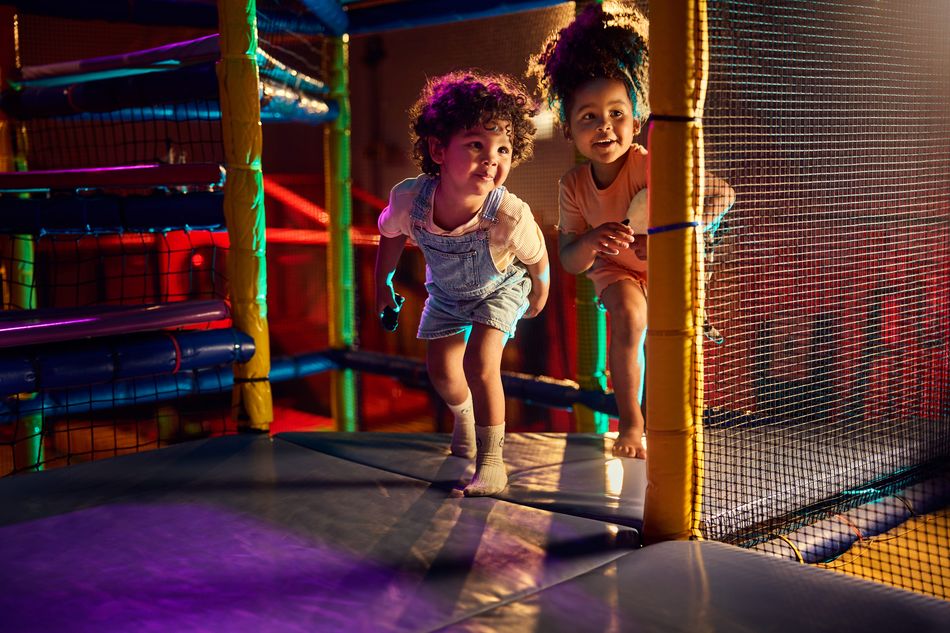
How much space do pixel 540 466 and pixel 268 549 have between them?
2.42 feet

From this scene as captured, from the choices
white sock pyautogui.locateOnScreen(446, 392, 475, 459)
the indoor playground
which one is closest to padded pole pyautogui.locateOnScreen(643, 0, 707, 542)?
the indoor playground

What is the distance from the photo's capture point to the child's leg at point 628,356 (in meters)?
2.06

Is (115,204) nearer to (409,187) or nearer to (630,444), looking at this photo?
(409,187)

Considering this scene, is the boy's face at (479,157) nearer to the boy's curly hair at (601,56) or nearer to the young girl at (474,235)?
the young girl at (474,235)

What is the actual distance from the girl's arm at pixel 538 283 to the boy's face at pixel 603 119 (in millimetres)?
279

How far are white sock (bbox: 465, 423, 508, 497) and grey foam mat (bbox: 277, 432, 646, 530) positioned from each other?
29 millimetres

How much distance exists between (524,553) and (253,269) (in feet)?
4.62

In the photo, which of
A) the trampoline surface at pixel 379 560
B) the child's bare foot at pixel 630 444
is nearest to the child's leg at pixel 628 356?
the child's bare foot at pixel 630 444

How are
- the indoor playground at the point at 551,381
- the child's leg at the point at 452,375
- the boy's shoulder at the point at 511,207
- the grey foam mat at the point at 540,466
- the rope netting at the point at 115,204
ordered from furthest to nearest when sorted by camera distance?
1. the rope netting at the point at 115,204
2. the child's leg at the point at 452,375
3. the boy's shoulder at the point at 511,207
4. the grey foam mat at the point at 540,466
5. the indoor playground at the point at 551,381

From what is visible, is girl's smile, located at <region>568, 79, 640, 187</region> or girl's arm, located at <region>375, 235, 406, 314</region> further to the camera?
girl's arm, located at <region>375, 235, 406, 314</region>

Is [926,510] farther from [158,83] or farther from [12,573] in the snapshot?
[158,83]

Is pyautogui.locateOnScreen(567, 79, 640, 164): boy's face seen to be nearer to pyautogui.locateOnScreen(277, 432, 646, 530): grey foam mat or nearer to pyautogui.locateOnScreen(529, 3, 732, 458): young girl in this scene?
pyautogui.locateOnScreen(529, 3, 732, 458): young girl

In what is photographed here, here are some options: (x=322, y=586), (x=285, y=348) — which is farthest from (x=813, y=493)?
(x=285, y=348)

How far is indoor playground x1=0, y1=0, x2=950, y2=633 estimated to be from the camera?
1.31 meters
